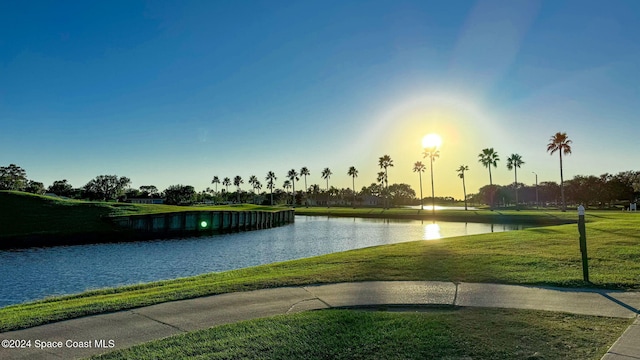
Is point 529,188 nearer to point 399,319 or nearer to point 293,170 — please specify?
point 293,170

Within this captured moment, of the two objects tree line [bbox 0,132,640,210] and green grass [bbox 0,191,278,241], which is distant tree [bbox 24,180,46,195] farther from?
green grass [bbox 0,191,278,241]

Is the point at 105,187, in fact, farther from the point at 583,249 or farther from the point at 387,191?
the point at 583,249

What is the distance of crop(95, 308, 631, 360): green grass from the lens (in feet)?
16.5

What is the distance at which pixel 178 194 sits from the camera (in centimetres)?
15788

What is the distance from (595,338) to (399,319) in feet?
9.03

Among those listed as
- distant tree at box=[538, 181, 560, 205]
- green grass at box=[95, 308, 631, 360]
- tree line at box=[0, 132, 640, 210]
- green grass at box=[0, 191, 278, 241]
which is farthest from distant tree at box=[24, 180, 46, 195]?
distant tree at box=[538, 181, 560, 205]

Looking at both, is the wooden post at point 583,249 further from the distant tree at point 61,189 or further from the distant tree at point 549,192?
the distant tree at point 61,189

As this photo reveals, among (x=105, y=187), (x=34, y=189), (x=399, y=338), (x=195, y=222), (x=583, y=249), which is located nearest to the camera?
(x=399, y=338)

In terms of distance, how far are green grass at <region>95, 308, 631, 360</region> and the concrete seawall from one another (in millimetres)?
42035

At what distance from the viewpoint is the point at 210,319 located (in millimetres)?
6801

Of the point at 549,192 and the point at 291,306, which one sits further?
the point at 549,192

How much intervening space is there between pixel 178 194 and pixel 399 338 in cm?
16328

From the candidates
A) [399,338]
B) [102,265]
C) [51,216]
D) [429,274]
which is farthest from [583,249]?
[51,216]

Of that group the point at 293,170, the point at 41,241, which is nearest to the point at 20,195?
the point at 41,241
